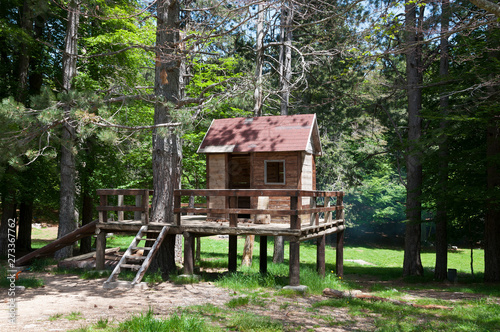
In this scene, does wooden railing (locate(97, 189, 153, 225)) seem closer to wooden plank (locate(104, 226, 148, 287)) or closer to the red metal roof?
wooden plank (locate(104, 226, 148, 287))

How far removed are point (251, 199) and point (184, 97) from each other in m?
5.92

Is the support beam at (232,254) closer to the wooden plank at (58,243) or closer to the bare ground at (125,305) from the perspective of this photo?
the bare ground at (125,305)

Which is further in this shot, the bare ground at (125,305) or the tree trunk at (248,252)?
the tree trunk at (248,252)

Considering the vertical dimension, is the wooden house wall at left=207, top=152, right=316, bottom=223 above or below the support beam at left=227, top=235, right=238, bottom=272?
above

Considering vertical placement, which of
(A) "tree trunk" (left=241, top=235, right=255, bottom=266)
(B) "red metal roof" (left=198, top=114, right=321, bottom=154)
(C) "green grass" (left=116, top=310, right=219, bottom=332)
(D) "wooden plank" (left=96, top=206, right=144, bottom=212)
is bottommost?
(A) "tree trunk" (left=241, top=235, right=255, bottom=266)

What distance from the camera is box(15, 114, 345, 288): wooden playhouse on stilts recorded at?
11086mm

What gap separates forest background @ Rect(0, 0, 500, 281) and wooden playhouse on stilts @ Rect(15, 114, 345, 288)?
991 mm

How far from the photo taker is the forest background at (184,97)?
36.9ft

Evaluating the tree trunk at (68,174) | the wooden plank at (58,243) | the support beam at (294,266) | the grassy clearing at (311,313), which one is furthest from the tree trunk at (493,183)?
the tree trunk at (68,174)

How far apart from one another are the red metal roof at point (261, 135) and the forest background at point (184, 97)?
3.30 feet

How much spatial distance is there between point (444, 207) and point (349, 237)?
30.5 meters

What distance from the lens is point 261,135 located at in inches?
539

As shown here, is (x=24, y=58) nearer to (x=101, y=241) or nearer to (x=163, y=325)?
(x=101, y=241)

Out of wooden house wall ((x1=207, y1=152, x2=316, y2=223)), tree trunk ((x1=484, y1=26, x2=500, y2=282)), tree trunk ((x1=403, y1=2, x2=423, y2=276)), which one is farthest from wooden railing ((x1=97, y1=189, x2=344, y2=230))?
tree trunk ((x1=403, y1=2, x2=423, y2=276))
